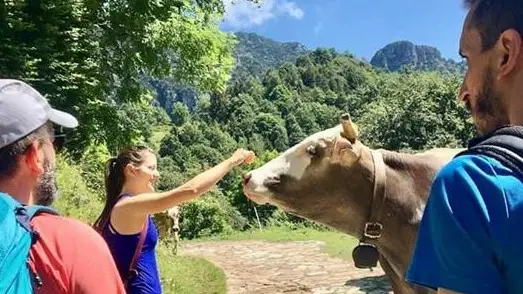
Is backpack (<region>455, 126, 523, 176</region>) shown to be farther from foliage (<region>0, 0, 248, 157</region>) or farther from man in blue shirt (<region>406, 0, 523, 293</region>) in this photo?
foliage (<region>0, 0, 248, 157</region>)

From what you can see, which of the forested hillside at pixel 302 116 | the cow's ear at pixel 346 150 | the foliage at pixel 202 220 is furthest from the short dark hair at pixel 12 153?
the foliage at pixel 202 220

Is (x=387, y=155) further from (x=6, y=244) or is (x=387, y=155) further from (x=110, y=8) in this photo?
(x=110, y=8)

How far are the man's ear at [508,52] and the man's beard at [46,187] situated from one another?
1344 millimetres

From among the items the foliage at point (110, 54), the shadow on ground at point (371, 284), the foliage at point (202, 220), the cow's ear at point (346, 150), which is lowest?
the shadow on ground at point (371, 284)

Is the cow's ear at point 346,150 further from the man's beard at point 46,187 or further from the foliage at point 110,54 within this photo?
the foliage at point 110,54

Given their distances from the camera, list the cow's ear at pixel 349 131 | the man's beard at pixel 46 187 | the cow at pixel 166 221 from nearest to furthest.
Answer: the man's beard at pixel 46 187
the cow's ear at pixel 349 131
the cow at pixel 166 221

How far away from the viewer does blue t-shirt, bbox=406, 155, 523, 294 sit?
1140mm

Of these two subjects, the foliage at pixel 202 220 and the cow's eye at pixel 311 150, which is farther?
the foliage at pixel 202 220

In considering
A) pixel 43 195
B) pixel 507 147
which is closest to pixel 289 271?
pixel 43 195

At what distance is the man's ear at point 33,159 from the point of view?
196cm

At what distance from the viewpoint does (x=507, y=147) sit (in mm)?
1190

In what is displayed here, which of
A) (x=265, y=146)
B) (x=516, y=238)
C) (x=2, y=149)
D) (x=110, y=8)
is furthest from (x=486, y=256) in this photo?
(x=265, y=146)

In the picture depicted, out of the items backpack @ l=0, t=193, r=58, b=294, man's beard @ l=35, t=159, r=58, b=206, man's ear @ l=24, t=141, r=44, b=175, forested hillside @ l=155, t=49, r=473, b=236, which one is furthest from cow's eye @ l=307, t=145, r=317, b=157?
forested hillside @ l=155, t=49, r=473, b=236

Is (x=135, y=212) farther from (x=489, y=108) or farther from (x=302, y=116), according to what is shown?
(x=302, y=116)
